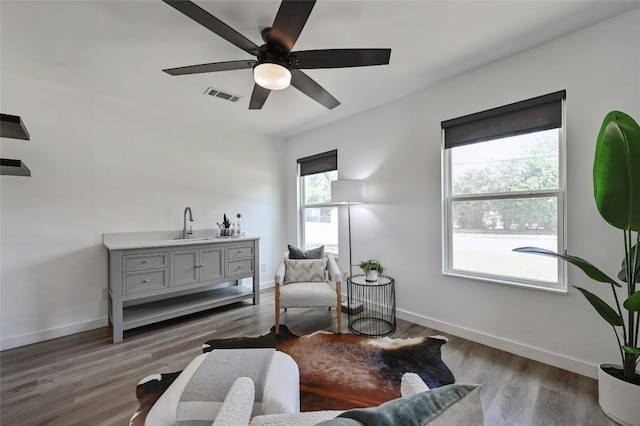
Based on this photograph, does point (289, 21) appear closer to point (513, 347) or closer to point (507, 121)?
point (507, 121)

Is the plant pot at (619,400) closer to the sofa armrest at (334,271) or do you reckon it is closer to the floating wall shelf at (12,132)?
the sofa armrest at (334,271)

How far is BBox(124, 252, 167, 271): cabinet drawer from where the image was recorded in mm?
2699

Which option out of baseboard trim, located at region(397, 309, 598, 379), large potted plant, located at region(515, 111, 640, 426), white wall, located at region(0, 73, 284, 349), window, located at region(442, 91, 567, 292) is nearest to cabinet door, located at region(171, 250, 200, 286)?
white wall, located at region(0, 73, 284, 349)

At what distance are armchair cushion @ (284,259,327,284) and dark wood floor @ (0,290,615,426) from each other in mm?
469

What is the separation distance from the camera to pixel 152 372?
210 cm

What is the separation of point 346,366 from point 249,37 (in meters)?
2.64

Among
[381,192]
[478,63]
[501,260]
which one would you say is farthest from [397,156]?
[501,260]

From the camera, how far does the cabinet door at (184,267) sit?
2982 mm

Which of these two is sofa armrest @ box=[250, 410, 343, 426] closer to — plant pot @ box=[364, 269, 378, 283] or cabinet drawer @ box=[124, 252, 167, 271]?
plant pot @ box=[364, 269, 378, 283]

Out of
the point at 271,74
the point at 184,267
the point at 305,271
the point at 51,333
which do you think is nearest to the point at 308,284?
the point at 305,271

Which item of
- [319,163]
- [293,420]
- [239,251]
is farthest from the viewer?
[319,163]

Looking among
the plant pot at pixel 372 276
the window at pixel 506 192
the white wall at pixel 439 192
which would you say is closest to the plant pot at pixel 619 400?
the white wall at pixel 439 192

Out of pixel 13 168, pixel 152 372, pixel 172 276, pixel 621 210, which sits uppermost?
pixel 13 168

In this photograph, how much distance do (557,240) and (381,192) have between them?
168cm
